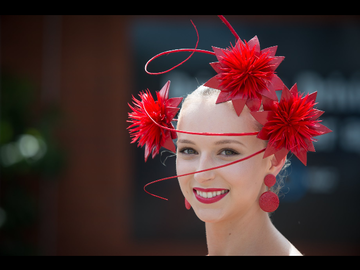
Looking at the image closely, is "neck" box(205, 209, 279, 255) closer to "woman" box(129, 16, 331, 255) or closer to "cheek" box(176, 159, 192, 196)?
"woman" box(129, 16, 331, 255)

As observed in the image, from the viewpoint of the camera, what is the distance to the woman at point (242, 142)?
1.62m

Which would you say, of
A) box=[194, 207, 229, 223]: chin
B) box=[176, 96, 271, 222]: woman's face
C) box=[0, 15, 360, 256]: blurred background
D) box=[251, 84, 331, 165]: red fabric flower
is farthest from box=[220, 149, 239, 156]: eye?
box=[0, 15, 360, 256]: blurred background

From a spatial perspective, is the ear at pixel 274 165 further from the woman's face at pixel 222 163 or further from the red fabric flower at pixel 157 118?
the red fabric flower at pixel 157 118

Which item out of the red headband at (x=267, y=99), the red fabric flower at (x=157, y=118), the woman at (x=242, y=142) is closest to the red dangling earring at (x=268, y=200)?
the woman at (x=242, y=142)

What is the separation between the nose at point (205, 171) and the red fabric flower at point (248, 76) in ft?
0.77

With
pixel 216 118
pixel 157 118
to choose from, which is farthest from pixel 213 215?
pixel 157 118

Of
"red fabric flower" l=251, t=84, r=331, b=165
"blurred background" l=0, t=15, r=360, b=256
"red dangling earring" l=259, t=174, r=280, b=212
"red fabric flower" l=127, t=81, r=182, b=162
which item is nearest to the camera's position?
"red fabric flower" l=251, t=84, r=331, b=165

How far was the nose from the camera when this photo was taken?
5.42 ft

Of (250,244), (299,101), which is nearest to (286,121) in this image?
(299,101)

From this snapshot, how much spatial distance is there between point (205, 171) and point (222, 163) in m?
0.08

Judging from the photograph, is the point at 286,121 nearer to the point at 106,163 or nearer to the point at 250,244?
the point at 250,244

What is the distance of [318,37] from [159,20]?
208 centimetres

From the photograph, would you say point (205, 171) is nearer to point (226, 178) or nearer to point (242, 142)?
point (226, 178)

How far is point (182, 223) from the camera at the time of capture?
5234mm
